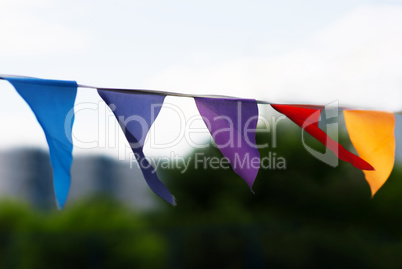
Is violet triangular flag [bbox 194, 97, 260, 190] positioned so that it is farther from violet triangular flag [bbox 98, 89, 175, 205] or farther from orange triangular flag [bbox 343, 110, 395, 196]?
orange triangular flag [bbox 343, 110, 395, 196]

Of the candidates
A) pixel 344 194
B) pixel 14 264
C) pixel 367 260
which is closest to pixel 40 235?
pixel 14 264

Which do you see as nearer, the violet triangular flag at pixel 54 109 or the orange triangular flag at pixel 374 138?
the violet triangular flag at pixel 54 109

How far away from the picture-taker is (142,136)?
1.62 m

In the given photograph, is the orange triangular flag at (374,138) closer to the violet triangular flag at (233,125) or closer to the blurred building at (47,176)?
the violet triangular flag at (233,125)

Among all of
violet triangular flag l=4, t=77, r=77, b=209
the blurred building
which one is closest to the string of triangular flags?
violet triangular flag l=4, t=77, r=77, b=209

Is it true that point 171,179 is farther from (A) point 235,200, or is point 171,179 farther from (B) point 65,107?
(B) point 65,107

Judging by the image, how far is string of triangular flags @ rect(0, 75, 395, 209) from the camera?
1510mm

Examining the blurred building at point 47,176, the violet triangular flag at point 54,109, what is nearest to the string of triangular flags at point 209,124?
the violet triangular flag at point 54,109

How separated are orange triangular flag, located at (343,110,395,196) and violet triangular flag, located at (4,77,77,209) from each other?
104cm

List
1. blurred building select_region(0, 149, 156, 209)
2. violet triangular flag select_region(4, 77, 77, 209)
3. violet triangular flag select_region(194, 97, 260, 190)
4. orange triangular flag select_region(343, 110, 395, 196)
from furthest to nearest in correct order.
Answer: blurred building select_region(0, 149, 156, 209) < orange triangular flag select_region(343, 110, 395, 196) < violet triangular flag select_region(194, 97, 260, 190) < violet triangular flag select_region(4, 77, 77, 209)

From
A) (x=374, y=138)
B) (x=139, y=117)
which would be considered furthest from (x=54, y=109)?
(x=374, y=138)

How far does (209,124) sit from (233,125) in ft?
0.27

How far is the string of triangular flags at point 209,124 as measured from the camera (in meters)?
1.51

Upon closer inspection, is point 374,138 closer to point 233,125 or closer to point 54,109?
point 233,125
